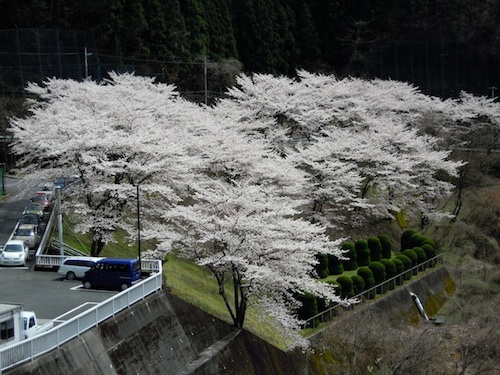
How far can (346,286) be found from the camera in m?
30.1

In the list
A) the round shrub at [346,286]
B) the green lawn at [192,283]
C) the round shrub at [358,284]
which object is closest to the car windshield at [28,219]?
the green lawn at [192,283]

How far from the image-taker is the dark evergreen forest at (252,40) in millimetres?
54656

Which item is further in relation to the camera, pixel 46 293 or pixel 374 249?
pixel 374 249

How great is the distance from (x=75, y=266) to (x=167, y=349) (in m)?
5.09

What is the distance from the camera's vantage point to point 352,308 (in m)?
29.2

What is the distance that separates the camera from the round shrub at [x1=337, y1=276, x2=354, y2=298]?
30000 mm

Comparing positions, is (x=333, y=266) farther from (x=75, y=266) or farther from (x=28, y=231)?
(x=28, y=231)

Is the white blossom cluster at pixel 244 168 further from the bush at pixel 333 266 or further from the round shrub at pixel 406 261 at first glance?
the round shrub at pixel 406 261

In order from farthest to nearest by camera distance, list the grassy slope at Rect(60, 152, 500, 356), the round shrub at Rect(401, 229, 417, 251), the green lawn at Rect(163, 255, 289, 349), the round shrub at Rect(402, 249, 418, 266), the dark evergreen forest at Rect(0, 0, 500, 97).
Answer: the dark evergreen forest at Rect(0, 0, 500, 97)
the round shrub at Rect(401, 229, 417, 251)
the round shrub at Rect(402, 249, 418, 266)
the grassy slope at Rect(60, 152, 500, 356)
the green lawn at Rect(163, 255, 289, 349)

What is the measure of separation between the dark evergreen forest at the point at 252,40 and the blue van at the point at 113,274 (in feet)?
106

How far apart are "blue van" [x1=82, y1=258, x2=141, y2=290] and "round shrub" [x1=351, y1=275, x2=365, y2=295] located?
11.4 meters

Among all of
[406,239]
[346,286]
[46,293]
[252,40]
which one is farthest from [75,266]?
[252,40]

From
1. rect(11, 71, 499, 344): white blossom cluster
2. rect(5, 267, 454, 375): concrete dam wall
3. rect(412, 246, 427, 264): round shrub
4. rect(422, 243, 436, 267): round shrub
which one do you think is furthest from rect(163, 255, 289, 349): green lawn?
rect(422, 243, 436, 267): round shrub

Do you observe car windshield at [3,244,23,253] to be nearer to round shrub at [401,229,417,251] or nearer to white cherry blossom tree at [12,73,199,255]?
white cherry blossom tree at [12,73,199,255]
